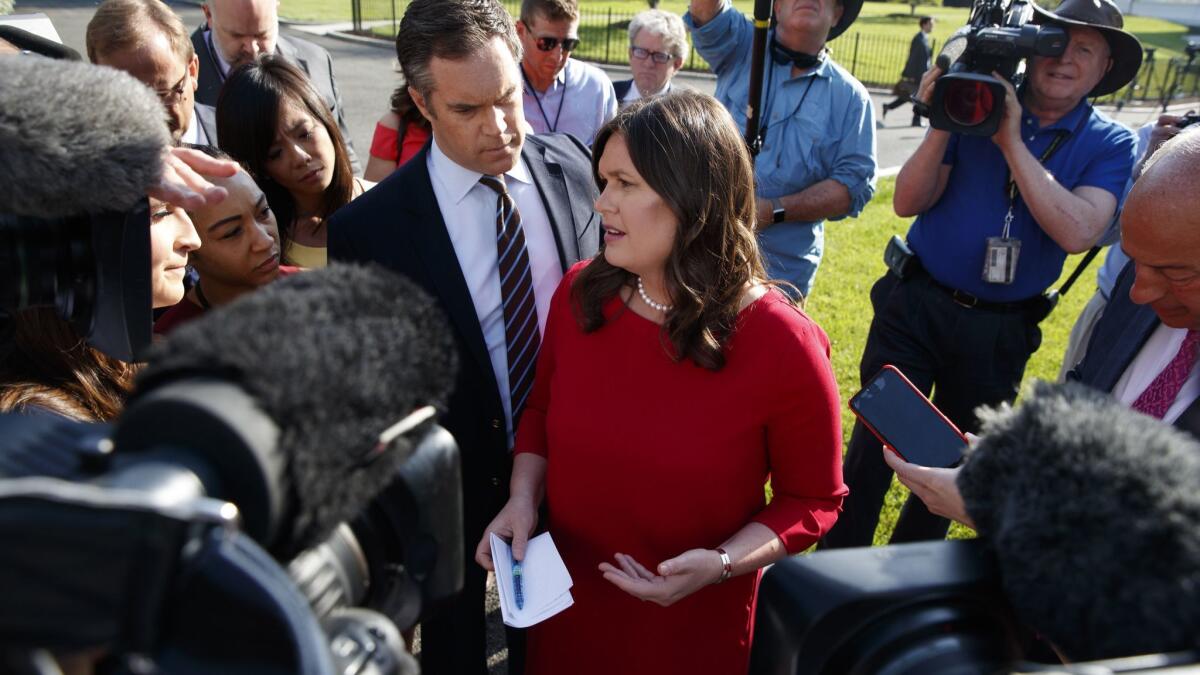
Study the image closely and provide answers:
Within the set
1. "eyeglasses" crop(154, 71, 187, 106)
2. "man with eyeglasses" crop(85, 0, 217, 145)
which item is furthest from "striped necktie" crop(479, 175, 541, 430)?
"eyeglasses" crop(154, 71, 187, 106)

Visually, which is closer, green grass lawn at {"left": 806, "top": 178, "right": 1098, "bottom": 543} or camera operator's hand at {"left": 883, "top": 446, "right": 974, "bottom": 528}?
camera operator's hand at {"left": 883, "top": 446, "right": 974, "bottom": 528}

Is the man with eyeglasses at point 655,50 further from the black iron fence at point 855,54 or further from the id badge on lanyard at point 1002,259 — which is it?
the black iron fence at point 855,54

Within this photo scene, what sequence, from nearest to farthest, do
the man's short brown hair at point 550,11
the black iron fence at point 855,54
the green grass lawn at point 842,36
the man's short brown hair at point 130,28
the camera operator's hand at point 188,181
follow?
the camera operator's hand at point 188,181 < the man's short brown hair at point 130,28 < the man's short brown hair at point 550,11 < the black iron fence at point 855,54 < the green grass lawn at point 842,36

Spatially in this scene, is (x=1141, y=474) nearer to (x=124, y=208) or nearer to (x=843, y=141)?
(x=124, y=208)

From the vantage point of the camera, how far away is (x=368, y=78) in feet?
52.1

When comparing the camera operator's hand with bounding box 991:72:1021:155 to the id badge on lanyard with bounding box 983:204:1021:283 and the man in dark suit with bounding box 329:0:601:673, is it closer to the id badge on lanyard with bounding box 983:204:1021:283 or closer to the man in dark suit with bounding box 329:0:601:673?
the id badge on lanyard with bounding box 983:204:1021:283

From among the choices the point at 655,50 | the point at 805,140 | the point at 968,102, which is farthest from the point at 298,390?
the point at 655,50

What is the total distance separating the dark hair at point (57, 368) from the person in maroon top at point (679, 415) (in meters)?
0.95

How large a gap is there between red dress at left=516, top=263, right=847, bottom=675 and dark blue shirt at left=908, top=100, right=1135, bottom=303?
1500mm

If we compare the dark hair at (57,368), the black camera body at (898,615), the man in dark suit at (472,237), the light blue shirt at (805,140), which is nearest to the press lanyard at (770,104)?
the light blue shirt at (805,140)

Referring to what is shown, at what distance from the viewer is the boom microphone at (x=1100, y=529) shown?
87 centimetres

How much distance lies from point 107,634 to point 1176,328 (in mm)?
2332

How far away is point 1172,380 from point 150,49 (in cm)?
354

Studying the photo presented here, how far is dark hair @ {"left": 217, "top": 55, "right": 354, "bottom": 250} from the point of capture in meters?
3.11
